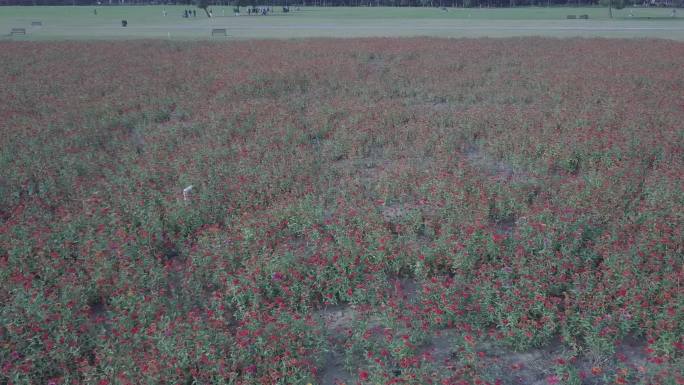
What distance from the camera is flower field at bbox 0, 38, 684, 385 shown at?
4.55m

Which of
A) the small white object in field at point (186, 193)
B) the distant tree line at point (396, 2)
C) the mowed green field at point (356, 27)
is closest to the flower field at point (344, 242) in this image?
the small white object in field at point (186, 193)

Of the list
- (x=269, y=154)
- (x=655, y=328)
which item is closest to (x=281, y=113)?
(x=269, y=154)

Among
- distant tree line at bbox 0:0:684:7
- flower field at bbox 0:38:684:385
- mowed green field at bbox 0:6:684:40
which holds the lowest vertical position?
flower field at bbox 0:38:684:385

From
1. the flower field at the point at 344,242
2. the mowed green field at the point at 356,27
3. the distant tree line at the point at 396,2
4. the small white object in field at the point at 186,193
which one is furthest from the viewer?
the distant tree line at the point at 396,2

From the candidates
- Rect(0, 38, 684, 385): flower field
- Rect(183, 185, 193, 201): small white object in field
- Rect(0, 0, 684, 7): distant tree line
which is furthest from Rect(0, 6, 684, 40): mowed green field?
Rect(0, 0, 684, 7): distant tree line

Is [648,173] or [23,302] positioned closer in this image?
[23,302]

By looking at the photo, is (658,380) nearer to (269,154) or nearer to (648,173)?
(648,173)

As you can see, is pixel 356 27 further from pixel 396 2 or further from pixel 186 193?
pixel 396 2

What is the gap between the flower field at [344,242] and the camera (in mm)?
4555

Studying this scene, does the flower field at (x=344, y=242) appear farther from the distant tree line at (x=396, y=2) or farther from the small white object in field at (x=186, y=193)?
the distant tree line at (x=396, y=2)

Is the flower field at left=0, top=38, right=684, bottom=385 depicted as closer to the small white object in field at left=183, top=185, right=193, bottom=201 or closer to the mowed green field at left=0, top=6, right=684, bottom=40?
the small white object in field at left=183, top=185, right=193, bottom=201

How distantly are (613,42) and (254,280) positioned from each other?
27.8 meters

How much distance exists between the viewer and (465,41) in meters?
29.2

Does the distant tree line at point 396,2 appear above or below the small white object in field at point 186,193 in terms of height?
above
